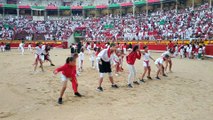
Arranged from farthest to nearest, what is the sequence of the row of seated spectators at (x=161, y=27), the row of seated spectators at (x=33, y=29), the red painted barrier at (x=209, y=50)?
the row of seated spectators at (x=33, y=29) < the row of seated spectators at (x=161, y=27) < the red painted barrier at (x=209, y=50)

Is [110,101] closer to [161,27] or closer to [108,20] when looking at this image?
[161,27]

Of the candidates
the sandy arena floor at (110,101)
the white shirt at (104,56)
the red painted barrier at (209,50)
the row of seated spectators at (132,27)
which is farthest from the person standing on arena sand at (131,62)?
the row of seated spectators at (132,27)

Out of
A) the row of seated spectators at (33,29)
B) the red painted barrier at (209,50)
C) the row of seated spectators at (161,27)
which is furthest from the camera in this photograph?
the row of seated spectators at (33,29)

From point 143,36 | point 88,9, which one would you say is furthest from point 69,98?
point 88,9

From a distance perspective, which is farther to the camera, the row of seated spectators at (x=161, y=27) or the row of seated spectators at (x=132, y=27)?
the row of seated spectators at (x=132, y=27)

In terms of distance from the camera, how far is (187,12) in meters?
36.8

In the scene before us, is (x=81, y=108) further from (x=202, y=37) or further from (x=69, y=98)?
(x=202, y=37)

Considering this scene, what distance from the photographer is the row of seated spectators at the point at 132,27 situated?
30.3m

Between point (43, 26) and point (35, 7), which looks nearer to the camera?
point (43, 26)

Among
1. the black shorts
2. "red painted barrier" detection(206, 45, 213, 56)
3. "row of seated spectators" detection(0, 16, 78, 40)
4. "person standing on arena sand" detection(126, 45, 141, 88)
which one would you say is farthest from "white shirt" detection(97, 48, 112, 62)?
"row of seated spectators" detection(0, 16, 78, 40)

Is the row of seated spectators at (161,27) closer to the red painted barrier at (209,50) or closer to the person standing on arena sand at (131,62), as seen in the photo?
the red painted barrier at (209,50)

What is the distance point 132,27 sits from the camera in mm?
41000

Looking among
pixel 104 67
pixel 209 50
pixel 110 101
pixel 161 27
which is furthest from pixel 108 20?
pixel 110 101

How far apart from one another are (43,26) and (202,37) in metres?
34.4
